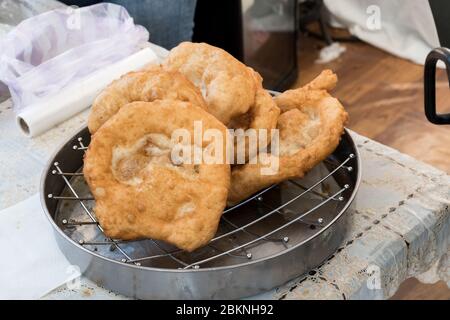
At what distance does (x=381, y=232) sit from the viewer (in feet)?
2.91

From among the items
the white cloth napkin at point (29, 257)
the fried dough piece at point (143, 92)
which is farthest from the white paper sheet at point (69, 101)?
the fried dough piece at point (143, 92)

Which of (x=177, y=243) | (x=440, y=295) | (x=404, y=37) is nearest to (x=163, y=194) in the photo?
(x=177, y=243)

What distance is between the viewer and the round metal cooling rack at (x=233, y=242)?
773 mm

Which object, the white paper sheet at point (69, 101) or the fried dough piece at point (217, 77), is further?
the white paper sheet at point (69, 101)

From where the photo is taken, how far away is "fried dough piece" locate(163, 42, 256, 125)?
33.3 inches

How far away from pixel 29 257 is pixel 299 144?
43cm

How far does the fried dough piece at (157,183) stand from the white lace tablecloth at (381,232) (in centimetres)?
12

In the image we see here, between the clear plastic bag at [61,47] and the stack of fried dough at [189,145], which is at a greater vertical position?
the stack of fried dough at [189,145]

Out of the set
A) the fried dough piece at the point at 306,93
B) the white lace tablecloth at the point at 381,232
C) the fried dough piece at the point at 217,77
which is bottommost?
the white lace tablecloth at the point at 381,232

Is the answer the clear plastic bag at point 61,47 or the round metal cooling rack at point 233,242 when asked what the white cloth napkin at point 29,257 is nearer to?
the round metal cooling rack at point 233,242

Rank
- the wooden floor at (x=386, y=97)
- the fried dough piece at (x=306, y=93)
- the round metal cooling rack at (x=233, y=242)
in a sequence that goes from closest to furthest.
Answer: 1. the round metal cooling rack at (x=233, y=242)
2. the fried dough piece at (x=306, y=93)
3. the wooden floor at (x=386, y=97)

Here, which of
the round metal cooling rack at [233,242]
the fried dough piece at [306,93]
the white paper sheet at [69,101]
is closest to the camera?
the round metal cooling rack at [233,242]

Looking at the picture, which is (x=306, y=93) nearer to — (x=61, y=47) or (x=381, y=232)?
(x=381, y=232)

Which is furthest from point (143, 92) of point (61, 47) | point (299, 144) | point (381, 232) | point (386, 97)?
point (386, 97)
